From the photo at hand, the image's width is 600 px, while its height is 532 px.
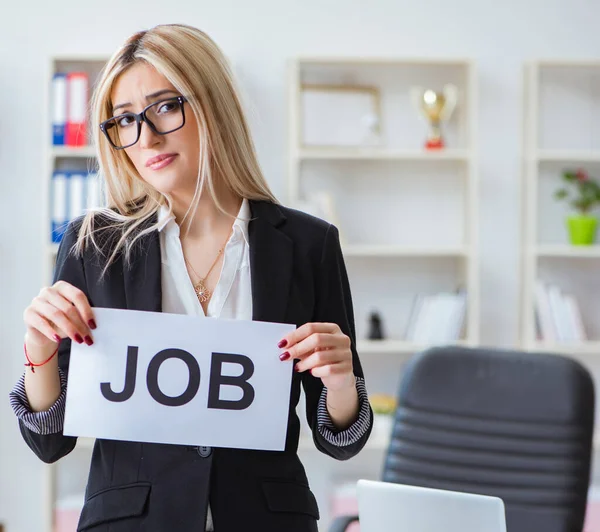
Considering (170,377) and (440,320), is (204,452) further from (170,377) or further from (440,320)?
(440,320)

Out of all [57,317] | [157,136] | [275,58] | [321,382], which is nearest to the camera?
[57,317]

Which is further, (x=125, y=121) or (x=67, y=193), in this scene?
(x=67, y=193)

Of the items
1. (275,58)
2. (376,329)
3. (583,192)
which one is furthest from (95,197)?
(583,192)

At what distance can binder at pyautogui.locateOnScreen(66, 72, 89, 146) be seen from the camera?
11.7ft

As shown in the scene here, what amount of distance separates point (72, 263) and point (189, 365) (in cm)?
23

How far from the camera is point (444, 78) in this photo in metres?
3.84

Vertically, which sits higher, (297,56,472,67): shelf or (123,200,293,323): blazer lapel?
(297,56,472,67): shelf

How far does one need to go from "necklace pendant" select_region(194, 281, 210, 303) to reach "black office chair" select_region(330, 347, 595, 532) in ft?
3.09

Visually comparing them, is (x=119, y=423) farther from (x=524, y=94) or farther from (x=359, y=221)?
(x=524, y=94)

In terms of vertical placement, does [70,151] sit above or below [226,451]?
above

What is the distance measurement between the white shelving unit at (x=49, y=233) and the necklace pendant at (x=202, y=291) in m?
2.35

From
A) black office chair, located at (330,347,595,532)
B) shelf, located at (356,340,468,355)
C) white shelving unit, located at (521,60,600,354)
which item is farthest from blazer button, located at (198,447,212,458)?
white shelving unit, located at (521,60,600,354)

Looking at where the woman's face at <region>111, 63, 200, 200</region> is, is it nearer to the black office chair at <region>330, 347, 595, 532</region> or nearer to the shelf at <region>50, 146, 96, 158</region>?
the black office chair at <region>330, 347, 595, 532</region>

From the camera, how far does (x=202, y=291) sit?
1.31 m
